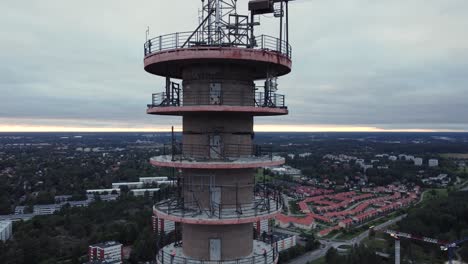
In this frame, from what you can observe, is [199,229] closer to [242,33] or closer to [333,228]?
[242,33]

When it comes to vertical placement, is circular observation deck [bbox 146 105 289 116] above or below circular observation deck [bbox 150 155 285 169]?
above

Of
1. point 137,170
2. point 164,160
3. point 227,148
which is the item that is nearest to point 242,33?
point 227,148

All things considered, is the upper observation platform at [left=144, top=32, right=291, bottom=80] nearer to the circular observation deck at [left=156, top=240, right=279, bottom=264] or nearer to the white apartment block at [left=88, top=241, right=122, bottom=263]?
the circular observation deck at [left=156, top=240, right=279, bottom=264]

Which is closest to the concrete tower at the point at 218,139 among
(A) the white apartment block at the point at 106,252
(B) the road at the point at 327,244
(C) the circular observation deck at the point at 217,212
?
(C) the circular observation deck at the point at 217,212

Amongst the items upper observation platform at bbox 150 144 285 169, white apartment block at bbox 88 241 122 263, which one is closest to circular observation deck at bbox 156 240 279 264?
upper observation platform at bbox 150 144 285 169

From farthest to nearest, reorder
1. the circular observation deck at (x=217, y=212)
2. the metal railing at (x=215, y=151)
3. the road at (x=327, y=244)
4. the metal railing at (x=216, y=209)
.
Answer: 1. the road at (x=327, y=244)
2. the metal railing at (x=215, y=151)
3. the metal railing at (x=216, y=209)
4. the circular observation deck at (x=217, y=212)

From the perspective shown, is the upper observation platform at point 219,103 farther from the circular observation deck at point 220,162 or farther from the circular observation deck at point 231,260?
the circular observation deck at point 231,260
